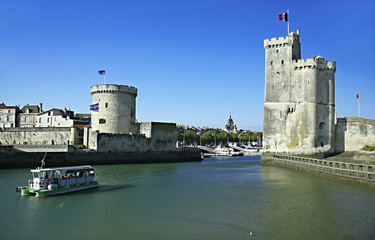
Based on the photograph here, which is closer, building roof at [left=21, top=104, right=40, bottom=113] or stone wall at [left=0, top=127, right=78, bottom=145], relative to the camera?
stone wall at [left=0, top=127, right=78, bottom=145]

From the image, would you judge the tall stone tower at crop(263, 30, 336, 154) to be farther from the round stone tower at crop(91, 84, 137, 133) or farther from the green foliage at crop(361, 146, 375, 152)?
the round stone tower at crop(91, 84, 137, 133)

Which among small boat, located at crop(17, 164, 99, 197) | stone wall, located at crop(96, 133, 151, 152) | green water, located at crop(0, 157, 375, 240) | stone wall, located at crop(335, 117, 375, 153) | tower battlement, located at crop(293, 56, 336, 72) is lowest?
green water, located at crop(0, 157, 375, 240)

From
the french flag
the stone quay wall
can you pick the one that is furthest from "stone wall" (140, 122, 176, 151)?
the french flag

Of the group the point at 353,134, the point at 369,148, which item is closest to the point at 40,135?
the point at 353,134

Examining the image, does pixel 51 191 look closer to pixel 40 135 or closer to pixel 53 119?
pixel 40 135

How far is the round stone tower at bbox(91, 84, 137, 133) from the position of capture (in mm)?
46094

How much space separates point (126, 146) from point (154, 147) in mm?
4446

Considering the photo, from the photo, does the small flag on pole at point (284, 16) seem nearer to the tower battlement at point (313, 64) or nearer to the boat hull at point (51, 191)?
the tower battlement at point (313, 64)

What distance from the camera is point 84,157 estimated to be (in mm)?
39625

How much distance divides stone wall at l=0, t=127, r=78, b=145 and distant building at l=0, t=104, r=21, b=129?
1420 cm

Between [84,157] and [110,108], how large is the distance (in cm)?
917

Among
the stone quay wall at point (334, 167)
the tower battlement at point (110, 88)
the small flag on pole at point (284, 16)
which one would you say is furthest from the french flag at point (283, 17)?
the tower battlement at point (110, 88)

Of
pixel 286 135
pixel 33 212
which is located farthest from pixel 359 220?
pixel 286 135

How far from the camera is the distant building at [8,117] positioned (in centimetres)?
5656
